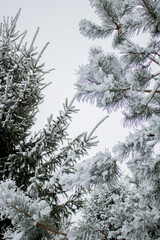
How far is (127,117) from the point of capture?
324 cm

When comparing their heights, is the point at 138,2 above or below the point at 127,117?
above

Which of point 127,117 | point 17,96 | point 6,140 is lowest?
point 127,117

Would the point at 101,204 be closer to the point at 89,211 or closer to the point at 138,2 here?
the point at 89,211

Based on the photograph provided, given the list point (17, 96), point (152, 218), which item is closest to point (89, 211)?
point (152, 218)

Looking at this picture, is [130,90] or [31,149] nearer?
[130,90]

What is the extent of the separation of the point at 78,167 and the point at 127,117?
190 centimetres

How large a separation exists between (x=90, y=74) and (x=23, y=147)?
68.6 inches

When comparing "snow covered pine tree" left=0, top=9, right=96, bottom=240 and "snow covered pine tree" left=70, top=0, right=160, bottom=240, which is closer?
"snow covered pine tree" left=70, top=0, right=160, bottom=240

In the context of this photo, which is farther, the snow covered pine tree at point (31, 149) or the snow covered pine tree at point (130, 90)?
the snow covered pine tree at point (31, 149)

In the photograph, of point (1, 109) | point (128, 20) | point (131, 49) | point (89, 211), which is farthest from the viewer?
point (89, 211)

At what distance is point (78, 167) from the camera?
5.61ft

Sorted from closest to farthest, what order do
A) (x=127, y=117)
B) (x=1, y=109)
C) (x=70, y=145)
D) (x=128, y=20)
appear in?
(x=128, y=20) → (x=1, y=109) → (x=70, y=145) → (x=127, y=117)

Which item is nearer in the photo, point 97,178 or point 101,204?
point 97,178

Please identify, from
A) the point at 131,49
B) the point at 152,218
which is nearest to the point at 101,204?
the point at 152,218
